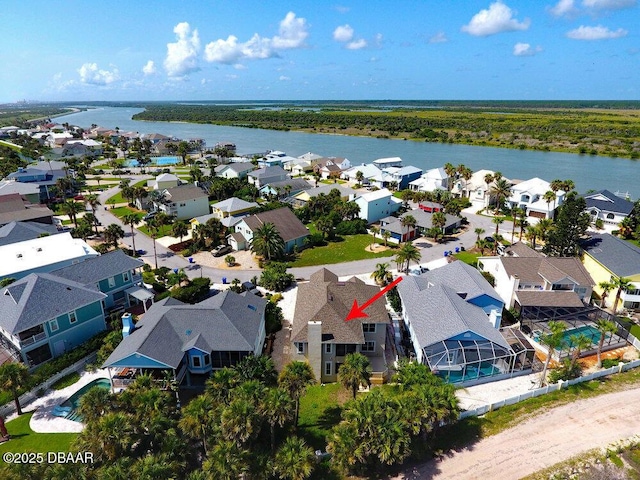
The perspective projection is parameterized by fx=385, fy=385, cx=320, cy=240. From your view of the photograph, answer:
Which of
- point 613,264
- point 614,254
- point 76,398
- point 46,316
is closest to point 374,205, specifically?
point 614,254

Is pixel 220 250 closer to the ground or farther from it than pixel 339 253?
farther from it

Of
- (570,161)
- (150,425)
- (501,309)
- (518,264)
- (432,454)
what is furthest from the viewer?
(570,161)

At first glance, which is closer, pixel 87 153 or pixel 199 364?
pixel 199 364

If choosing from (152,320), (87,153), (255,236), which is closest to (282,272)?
(255,236)

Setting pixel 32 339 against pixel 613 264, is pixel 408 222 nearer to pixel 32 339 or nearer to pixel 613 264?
pixel 613 264

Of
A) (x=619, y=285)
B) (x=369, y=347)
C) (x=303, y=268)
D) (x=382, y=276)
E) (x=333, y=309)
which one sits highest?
(x=619, y=285)

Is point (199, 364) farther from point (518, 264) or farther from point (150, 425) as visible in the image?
point (518, 264)

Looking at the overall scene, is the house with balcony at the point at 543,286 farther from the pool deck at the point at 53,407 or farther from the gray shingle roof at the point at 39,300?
the gray shingle roof at the point at 39,300

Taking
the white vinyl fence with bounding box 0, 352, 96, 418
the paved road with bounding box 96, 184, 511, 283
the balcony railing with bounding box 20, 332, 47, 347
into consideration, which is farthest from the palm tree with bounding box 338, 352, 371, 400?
the balcony railing with bounding box 20, 332, 47, 347
